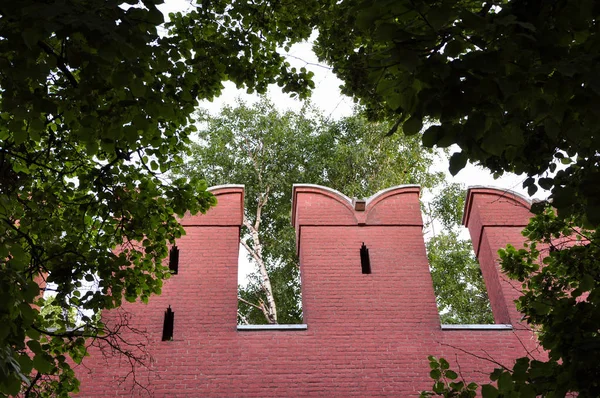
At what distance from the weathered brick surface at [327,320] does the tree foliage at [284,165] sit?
9.15 meters

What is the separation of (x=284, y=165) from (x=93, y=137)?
14669 mm

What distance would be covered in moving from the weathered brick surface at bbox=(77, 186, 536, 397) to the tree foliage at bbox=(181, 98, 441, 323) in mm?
9153

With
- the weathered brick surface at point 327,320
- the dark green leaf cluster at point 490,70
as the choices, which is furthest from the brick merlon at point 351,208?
the dark green leaf cluster at point 490,70

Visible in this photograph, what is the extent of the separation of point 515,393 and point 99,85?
9.34 ft

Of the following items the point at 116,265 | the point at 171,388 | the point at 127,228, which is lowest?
the point at 171,388

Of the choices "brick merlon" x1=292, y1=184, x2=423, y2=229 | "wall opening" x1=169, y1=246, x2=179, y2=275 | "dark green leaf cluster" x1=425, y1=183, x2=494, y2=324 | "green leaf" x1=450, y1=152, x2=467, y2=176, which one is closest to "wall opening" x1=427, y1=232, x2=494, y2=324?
"dark green leaf cluster" x1=425, y1=183, x2=494, y2=324

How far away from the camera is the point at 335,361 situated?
6.33m

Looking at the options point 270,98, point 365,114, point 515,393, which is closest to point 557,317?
point 515,393

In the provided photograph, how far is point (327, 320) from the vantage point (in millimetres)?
6621

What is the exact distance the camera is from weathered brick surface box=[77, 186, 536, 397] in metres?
6.17

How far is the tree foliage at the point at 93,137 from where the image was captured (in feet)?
9.12

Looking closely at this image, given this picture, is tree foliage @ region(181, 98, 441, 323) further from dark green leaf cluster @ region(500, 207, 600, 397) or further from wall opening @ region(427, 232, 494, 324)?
dark green leaf cluster @ region(500, 207, 600, 397)

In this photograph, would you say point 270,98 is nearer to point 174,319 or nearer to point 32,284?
point 174,319

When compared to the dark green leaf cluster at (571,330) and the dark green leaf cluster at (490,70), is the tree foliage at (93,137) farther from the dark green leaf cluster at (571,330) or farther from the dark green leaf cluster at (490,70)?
the dark green leaf cluster at (571,330)
